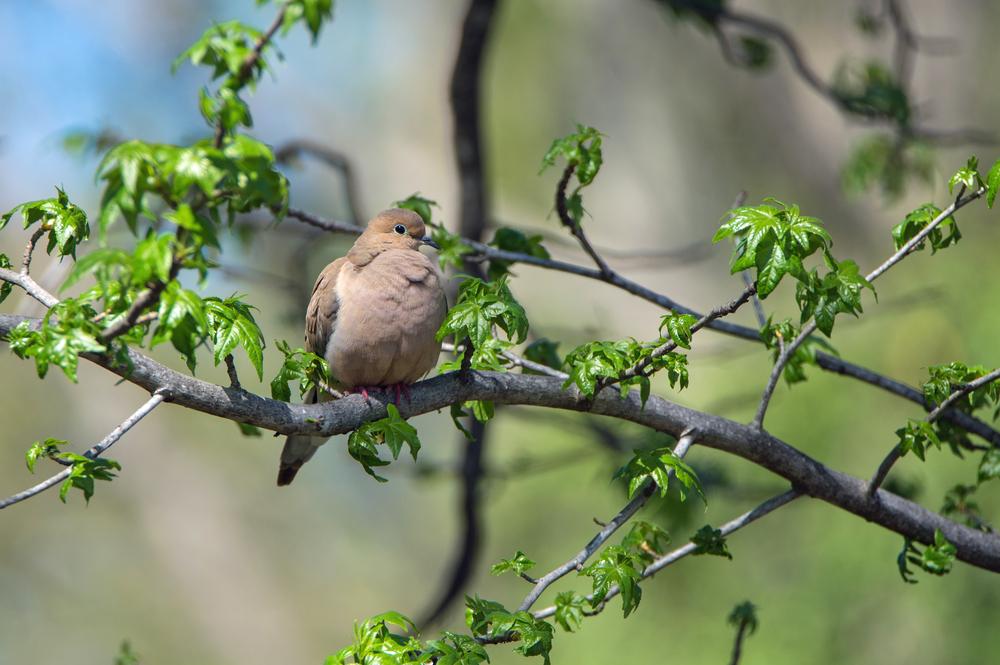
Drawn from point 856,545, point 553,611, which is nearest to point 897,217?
point 856,545

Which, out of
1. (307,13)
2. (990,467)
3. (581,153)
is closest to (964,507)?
(990,467)

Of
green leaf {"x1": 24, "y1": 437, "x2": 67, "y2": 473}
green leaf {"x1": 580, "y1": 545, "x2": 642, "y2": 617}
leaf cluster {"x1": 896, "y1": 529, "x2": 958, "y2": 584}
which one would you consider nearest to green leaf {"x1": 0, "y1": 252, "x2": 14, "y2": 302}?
green leaf {"x1": 24, "y1": 437, "x2": 67, "y2": 473}

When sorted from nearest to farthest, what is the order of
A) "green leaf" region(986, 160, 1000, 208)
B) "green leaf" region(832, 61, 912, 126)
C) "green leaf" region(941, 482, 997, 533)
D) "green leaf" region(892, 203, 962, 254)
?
Answer: "green leaf" region(986, 160, 1000, 208)
"green leaf" region(892, 203, 962, 254)
"green leaf" region(941, 482, 997, 533)
"green leaf" region(832, 61, 912, 126)

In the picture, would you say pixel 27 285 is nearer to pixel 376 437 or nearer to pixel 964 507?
pixel 376 437

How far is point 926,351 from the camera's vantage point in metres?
8.30

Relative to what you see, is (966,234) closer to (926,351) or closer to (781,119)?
(926,351)

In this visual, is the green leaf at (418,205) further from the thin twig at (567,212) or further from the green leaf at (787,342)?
the green leaf at (787,342)

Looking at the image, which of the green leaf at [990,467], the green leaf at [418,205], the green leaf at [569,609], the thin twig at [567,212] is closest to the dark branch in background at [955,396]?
the green leaf at [990,467]

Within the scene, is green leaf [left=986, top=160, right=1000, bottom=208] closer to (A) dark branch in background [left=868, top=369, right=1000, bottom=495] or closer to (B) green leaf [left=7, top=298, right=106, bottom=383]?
(A) dark branch in background [left=868, top=369, right=1000, bottom=495]

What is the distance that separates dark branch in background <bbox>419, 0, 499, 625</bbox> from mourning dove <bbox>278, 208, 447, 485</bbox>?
2.99 ft

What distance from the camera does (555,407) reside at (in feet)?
10.9

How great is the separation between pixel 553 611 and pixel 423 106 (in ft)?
40.4

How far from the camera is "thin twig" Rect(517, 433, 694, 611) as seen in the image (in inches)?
111

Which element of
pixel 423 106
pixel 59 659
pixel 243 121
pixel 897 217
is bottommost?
pixel 243 121
